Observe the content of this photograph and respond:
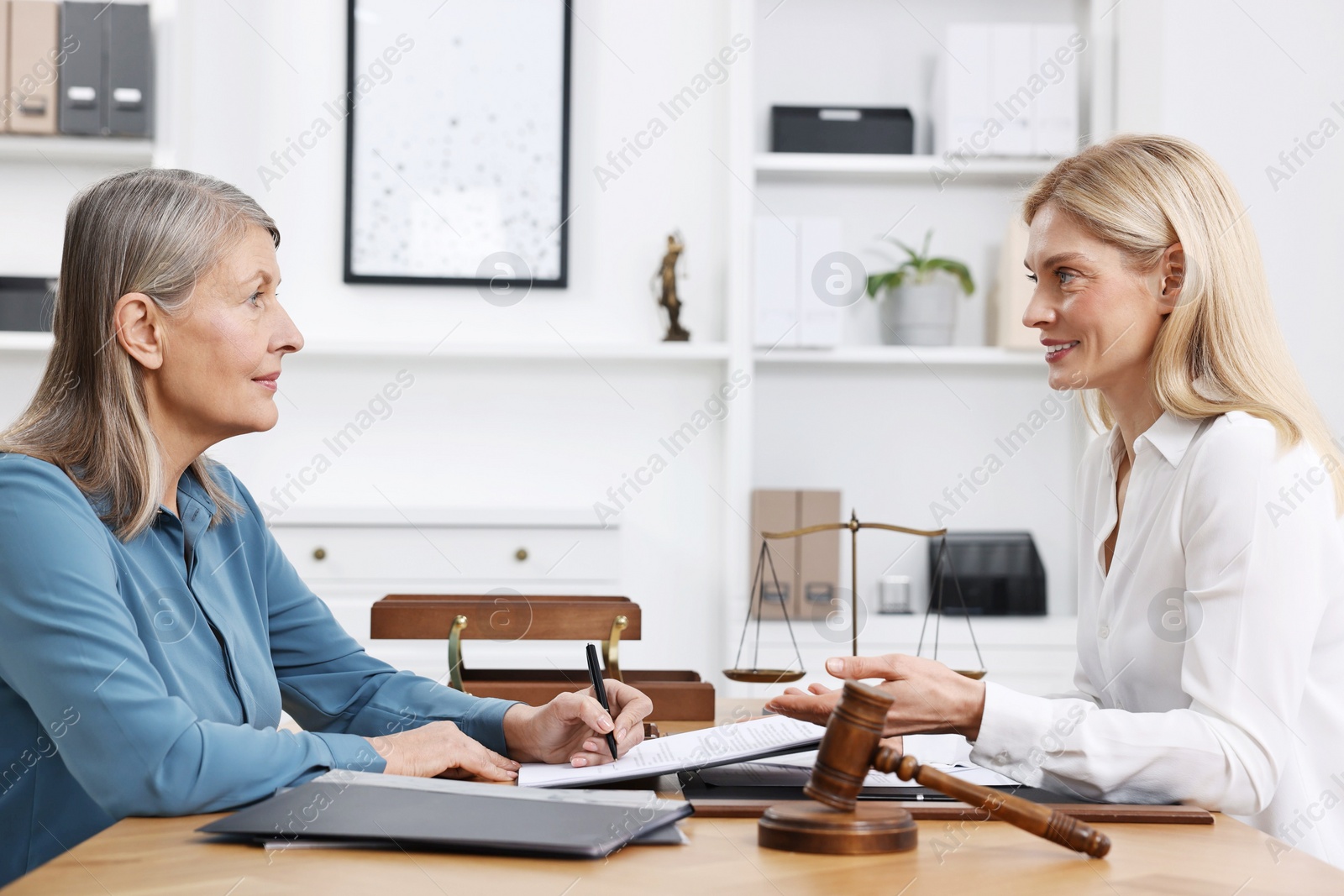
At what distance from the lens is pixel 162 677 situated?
3.63ft

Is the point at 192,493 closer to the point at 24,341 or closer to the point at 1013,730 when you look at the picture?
the point at 1013,730

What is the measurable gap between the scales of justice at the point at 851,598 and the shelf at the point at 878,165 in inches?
37.2

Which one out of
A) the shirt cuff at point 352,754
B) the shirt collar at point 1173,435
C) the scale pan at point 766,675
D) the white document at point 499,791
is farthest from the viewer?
the scale pan at point 766,675

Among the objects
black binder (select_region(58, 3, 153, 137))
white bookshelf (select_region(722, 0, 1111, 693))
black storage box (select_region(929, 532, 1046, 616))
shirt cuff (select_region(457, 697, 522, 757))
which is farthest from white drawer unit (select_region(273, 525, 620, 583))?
shirt cuff (select_region(457, 697, 522, 757))

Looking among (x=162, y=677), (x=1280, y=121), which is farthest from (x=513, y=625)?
(x=1280, y=121)

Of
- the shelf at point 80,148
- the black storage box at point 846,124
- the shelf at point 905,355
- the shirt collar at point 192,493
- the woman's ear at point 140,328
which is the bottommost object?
the shirt collar at point 192,493

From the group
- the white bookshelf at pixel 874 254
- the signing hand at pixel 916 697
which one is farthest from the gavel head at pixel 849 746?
the white bookshelf at pixel 874 254

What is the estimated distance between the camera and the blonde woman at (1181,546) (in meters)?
1.12

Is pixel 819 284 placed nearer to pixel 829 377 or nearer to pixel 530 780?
pixel 829 377

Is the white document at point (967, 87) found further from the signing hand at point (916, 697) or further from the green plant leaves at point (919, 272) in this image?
the signing hand at point (916, 697)

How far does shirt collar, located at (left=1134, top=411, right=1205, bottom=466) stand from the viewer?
4.38ft

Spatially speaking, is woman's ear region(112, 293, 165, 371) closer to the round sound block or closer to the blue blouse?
the blue blouse

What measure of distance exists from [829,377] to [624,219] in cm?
72

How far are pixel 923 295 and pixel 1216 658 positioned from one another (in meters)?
1.96
